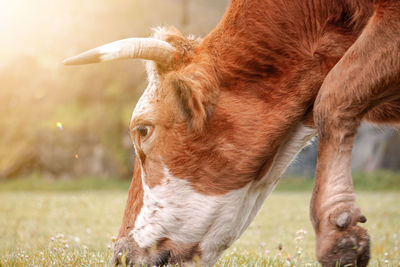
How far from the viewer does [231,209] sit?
10.5 ft

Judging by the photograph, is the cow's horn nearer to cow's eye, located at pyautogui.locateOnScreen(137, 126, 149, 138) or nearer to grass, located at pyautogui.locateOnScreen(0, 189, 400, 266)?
cow's eye, located at pyautogui.locateOnScreen(137, 126, 149, 138)

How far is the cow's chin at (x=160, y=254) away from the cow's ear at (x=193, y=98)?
2.49 feet

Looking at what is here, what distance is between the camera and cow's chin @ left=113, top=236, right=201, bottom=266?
3195 mm

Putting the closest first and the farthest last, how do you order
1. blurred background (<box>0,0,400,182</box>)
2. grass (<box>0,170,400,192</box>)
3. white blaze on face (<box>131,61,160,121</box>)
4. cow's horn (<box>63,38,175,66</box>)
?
cow's horn (<box>63,38,175,66</box>) < white blaze on face (<box>131,61,160,121</box>) < grass (<box>0,170,400,192</box>) < blurred background (<box>0,0,400,182</box>)

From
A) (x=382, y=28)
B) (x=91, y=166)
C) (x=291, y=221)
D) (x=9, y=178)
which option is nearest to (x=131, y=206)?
(x=382, y=28)

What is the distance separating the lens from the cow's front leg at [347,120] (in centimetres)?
244

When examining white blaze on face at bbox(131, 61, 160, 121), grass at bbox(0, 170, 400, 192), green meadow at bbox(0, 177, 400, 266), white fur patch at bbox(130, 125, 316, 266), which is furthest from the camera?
grass at bbox(0, 170, 400, 192)

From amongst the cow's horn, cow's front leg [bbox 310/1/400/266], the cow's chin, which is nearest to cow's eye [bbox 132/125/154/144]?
the cow's horn

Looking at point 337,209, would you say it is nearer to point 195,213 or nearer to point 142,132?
point 195,213

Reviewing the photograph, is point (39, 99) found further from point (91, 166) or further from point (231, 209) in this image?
point (231, 209)

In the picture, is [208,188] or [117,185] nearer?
[208,188]

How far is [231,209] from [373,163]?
1488 centimetres

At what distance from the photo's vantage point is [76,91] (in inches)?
784

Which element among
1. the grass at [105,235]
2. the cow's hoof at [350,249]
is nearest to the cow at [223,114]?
the grass at [105,235]
